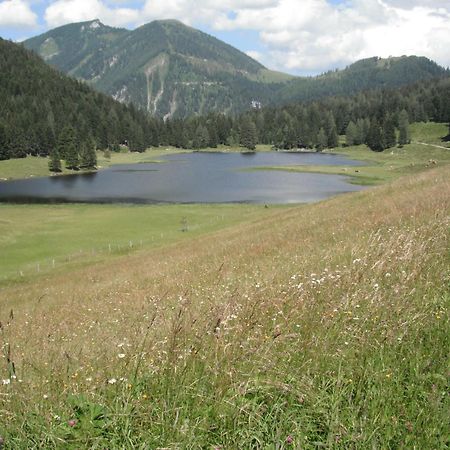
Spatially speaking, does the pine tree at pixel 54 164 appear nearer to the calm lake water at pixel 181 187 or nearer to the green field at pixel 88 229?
the calm lake water at pixel 181 187

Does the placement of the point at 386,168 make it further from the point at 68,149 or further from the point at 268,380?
the point at 268,380

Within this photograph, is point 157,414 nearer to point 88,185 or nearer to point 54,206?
point 54,206

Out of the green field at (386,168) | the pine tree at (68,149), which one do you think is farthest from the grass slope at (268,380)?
the pine tree at (68,149)

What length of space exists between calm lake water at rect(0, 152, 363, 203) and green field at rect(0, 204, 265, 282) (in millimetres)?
11544

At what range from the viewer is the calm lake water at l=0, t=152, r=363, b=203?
96.1 meters

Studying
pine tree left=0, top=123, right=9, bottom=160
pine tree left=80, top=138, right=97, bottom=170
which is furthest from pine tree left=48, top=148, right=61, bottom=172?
pine tree left=0, top=123, right=9, bottom=160

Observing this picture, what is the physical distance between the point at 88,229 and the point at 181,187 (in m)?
54.6

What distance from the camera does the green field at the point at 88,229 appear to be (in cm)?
4559

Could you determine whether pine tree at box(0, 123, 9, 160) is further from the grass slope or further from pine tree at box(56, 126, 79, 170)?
the grass slope

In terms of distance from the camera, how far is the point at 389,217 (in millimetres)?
18000

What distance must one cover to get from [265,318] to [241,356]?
177cm

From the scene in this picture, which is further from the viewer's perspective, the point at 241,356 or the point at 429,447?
the point at 241,356

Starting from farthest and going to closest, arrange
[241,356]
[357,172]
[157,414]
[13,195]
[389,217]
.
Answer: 1. [357,172]
2. [13,195]
3. [389,217]
4. [241,356]
5. [157,414]

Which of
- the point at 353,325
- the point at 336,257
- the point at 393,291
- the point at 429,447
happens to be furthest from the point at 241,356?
the point at 336,257
